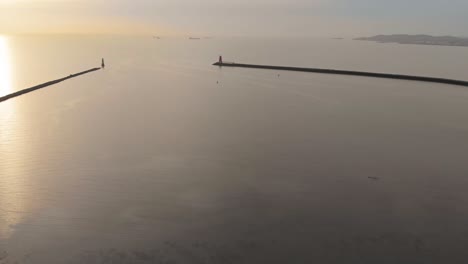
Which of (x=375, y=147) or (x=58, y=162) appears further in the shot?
(x=375, y=147)

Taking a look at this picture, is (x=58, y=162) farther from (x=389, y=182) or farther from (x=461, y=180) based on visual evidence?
(x=461, y=180)

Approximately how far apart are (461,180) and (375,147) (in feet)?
10.2

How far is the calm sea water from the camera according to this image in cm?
634

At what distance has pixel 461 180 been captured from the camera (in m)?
9.66

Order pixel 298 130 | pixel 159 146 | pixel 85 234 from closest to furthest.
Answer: pixel 85 234, pixel 159 146, pixel 298 130

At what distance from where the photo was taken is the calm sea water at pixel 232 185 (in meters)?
6.34

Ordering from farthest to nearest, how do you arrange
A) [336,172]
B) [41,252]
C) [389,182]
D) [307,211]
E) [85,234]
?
1. [336,172]
2. [389,182]
3. [307,211]
4. [85,234]
5. [41,252]

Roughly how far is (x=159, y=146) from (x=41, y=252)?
6462 mm

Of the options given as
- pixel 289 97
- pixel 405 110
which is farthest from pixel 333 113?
pixel 289 97

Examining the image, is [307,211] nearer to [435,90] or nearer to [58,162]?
[58,162]

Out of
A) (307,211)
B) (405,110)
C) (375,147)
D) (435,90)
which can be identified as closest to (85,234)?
(307,211)

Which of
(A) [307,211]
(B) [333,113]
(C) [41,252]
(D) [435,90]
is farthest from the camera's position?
(D) [435,90]

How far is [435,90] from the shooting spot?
27328 mm

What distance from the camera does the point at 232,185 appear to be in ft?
29.7
